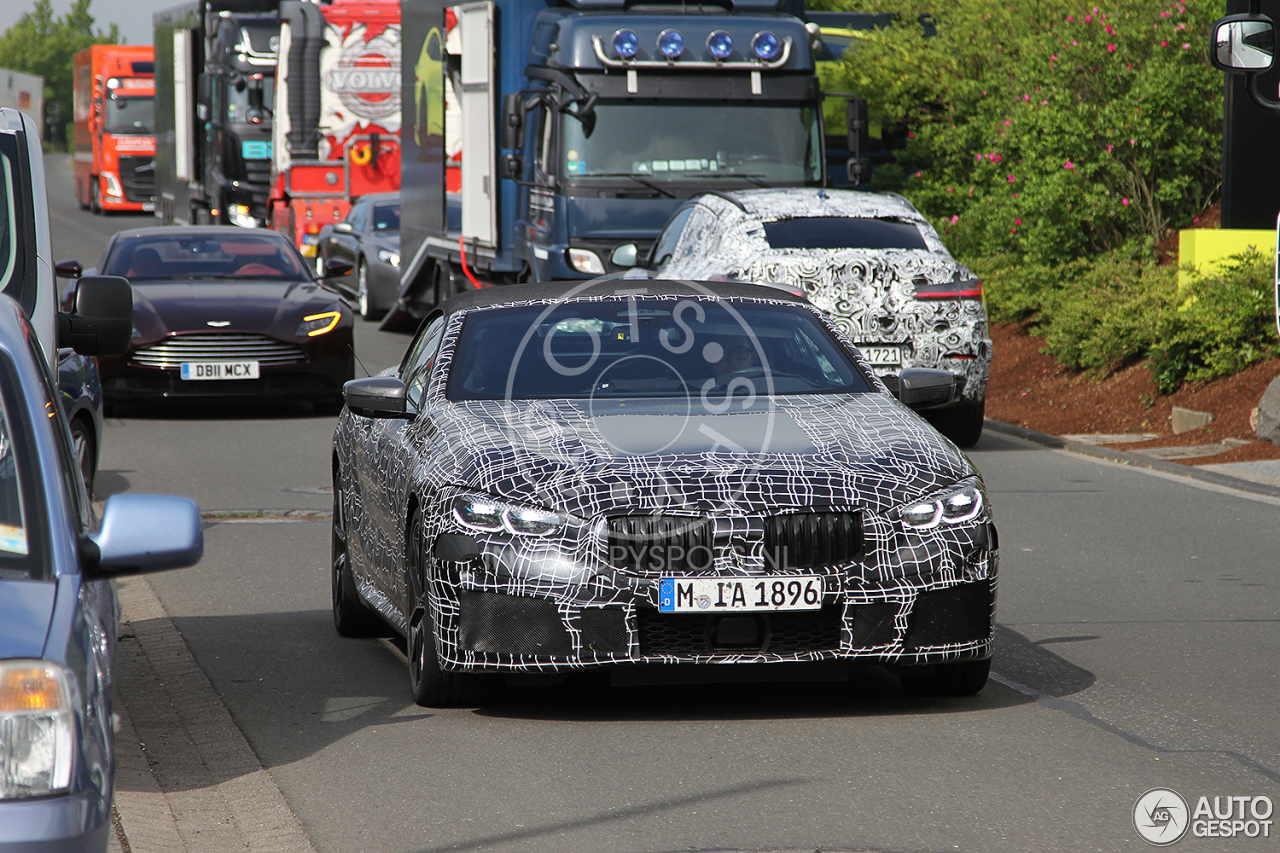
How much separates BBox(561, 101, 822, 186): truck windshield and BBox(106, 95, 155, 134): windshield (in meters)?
40.3

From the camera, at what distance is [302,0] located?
2755 cm

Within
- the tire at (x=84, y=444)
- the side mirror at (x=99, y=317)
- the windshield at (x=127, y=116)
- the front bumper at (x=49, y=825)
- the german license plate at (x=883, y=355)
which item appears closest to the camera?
the front bumper at (x=49, y=825)

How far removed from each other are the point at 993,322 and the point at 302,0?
40.3 ft

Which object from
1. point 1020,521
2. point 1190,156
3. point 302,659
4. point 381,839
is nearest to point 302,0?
point 1190,156

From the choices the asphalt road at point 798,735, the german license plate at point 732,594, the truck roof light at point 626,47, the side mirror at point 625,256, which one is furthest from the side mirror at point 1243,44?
the truck roof light at point 626,47

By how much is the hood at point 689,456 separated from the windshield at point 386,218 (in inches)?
770

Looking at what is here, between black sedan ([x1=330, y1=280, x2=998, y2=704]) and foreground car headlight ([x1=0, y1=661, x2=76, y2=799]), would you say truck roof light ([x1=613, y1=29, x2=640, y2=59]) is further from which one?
foreground car headlight ([x1=0, y1=661, x2=76, y2=799])

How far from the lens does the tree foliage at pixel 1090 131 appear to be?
18.7 m

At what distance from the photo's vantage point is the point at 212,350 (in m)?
15.9

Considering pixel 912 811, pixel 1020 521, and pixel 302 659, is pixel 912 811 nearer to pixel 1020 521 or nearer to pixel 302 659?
pixel 302 659

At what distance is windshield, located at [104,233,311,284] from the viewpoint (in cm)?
1725

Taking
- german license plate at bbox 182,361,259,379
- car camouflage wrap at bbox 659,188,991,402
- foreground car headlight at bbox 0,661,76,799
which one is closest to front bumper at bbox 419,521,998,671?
foreground car headlight at bbox 0,661,76,799

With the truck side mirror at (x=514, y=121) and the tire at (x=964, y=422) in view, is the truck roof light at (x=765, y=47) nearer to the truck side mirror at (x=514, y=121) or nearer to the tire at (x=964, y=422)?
the truck side mirror at (x=514, y=121)

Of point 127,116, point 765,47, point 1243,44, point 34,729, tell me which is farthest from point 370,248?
point 127,116
